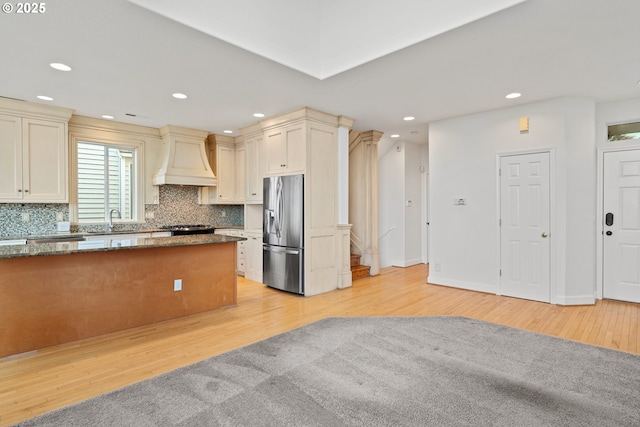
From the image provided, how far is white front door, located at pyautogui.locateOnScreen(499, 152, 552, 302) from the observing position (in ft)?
14.4

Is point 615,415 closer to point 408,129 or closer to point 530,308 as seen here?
point 530,308

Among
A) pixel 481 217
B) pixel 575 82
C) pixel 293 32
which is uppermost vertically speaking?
pixel 293 32

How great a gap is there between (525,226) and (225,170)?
204 inches

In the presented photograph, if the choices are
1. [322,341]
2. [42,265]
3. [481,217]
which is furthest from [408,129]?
[42,265]

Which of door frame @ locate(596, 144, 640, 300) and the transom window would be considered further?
door frame @ locate(596, 144, 640, 300)

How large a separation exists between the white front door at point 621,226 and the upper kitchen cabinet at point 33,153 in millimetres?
7623

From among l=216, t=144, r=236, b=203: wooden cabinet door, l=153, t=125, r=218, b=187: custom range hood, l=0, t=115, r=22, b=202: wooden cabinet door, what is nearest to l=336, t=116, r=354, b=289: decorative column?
l=216, t=144, r=236, b=203: wooden cabinet door

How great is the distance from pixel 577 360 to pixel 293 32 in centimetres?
391

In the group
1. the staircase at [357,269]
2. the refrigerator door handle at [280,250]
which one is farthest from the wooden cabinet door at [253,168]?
the staircase at [357,269]

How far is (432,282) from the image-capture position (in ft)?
17.8

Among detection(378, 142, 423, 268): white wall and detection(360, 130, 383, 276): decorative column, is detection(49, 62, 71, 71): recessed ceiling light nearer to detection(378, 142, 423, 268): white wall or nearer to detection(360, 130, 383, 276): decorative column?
detection(360, 130, 383, 276): decorative column

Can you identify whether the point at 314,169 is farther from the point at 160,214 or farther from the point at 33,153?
the point at 33,153

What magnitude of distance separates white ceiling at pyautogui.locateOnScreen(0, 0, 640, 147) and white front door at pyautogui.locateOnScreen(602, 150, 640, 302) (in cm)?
91

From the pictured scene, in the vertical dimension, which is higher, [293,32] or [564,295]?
[293,32]
